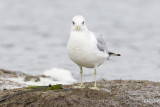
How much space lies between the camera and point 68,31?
1722 cm

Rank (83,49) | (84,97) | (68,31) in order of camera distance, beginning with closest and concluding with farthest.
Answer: (84,97)
(83,49)
(68,31)

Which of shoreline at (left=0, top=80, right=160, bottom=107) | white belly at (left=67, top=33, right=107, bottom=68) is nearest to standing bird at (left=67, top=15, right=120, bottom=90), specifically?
white belly at (left=67, top=33, right=107, bottom=68)

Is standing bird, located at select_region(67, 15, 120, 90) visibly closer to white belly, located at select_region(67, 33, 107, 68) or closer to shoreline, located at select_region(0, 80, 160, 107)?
white belly, located at select_region(67, 33, 107, 68)

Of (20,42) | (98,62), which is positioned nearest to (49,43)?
(20,42)

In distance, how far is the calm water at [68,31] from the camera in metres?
12.5

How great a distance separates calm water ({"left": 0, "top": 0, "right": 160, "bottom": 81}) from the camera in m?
12.5

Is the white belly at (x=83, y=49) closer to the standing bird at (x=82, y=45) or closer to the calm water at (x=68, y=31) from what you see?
the standing bird at (x=82, y=45)

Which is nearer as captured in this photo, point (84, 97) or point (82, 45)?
point (84, 97)

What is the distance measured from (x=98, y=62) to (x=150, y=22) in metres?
12.8

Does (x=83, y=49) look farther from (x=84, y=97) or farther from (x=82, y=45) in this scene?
(x=84, y=97)

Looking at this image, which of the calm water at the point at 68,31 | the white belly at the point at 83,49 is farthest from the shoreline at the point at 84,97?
the calm water at the point at 68,31

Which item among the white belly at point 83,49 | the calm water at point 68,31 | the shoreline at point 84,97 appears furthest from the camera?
the calm water at point 68,31

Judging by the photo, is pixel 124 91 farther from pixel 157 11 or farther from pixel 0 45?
pixel 157 11

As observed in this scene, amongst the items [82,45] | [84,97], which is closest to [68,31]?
[82,45]
